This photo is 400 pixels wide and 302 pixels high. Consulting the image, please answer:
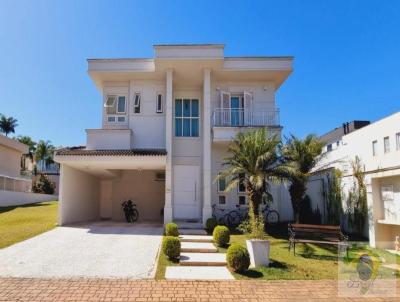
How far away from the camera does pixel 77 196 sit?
16766 mm

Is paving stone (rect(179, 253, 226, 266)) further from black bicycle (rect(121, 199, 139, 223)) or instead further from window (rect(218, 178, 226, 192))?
black bicycle (rect(121, 199, 139, 223))

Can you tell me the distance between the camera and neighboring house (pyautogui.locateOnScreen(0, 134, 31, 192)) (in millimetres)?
25266

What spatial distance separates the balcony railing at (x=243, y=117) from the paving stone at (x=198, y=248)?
292 inches

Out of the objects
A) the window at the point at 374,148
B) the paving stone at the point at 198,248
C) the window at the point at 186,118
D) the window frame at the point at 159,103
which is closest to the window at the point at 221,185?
the window at the point at 186,118

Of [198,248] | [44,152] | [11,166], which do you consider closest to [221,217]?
[198,248]

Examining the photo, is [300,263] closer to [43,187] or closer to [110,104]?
[110,104]

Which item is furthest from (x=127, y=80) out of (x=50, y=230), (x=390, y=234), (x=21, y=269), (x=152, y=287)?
(x=390, y=234)

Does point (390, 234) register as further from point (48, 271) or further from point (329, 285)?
point (48, 271)

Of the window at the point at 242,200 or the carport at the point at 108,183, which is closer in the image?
the carport at the point at 108,183

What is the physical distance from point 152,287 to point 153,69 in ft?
39.7

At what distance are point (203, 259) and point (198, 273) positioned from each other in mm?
1142

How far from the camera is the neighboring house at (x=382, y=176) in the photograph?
1078cm

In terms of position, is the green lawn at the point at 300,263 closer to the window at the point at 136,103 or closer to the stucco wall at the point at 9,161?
the window at the point at 136,103

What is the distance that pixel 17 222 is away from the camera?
14.6 m
